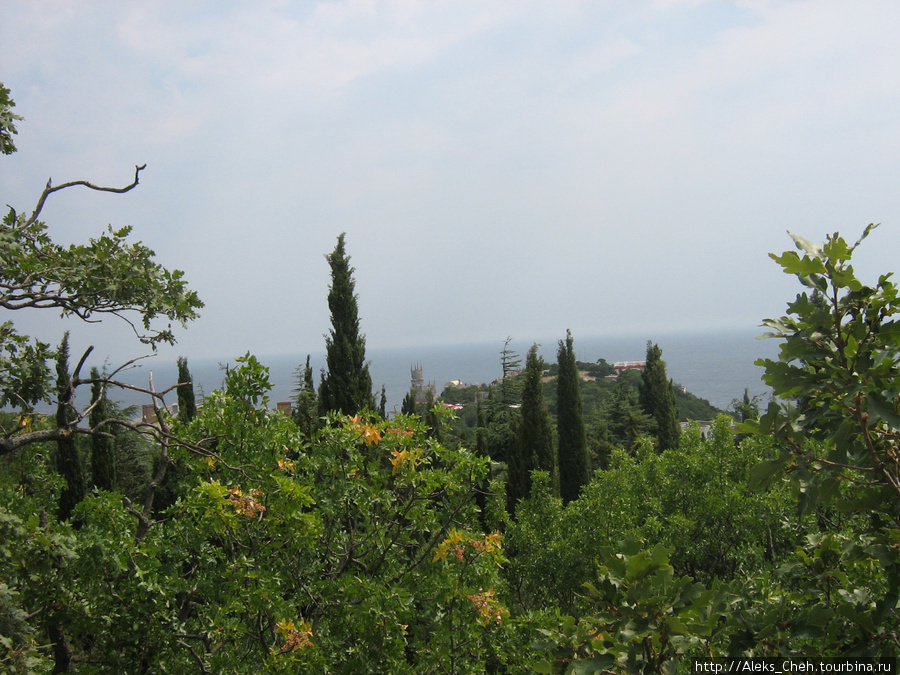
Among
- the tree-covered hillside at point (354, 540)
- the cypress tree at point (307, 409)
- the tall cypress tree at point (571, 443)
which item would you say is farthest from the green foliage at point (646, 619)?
the tall cypress tree at point (571, 443)

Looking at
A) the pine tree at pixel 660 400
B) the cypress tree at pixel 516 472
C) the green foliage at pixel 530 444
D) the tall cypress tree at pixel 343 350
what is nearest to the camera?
the tall cypress tree at pixel 343 350

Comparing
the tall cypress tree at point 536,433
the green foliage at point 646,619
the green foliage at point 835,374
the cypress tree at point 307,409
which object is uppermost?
the green foliage at point 835,374

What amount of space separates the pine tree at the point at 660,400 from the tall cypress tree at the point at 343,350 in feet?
38.3

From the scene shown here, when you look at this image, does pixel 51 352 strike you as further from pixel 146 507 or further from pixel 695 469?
pixel 695 469

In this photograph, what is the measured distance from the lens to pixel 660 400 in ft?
77.6

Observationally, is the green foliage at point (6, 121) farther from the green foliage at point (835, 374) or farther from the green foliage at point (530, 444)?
the green foliage at point (530, 444)

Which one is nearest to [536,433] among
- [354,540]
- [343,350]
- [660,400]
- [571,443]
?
[571,443]

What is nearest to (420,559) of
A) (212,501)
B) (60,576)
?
(212,501)

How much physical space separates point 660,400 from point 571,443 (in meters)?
6.54

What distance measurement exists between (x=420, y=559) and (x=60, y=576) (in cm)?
256

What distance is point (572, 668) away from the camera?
66.7 inches

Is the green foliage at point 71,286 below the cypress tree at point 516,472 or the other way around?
the other way around

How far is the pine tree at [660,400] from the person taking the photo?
2289 centimetres

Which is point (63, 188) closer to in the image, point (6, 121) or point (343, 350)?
point (6, 121)
